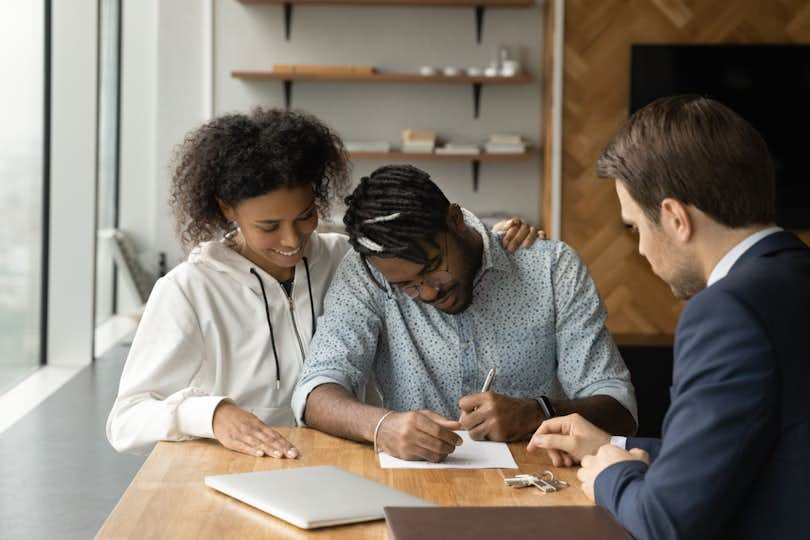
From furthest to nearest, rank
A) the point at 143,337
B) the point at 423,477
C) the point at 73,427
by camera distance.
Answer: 1. the point at 73,427
2. the point at 143,337
3. the point at 423,477

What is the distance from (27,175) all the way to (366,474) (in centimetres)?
387

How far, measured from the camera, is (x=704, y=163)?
1.32m

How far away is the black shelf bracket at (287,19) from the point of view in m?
6.03

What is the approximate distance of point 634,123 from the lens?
1.41 metres

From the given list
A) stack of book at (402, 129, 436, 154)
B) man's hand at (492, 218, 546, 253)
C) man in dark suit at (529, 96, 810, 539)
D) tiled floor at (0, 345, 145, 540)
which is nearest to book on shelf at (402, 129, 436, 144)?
stack of book at (402, 129, 436, 154)

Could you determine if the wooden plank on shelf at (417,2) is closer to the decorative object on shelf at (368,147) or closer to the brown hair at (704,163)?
the decorative object on shelf at (368,147)

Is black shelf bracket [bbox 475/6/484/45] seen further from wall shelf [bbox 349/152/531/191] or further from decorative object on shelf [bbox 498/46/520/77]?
wall shelf [bbox 349/152/531/191]

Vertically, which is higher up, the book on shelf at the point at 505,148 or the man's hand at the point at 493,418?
the book on shelf at the point at 505,148

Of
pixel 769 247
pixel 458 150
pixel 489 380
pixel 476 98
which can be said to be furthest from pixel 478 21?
pixel 769 247

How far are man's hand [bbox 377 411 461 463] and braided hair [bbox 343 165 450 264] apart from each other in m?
0.38

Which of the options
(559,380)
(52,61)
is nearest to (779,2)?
(52,61)

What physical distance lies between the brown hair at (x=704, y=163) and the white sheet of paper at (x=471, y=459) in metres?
0.61

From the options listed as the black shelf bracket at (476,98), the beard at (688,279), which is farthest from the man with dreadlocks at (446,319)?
the black shelf bracket at (476,98)

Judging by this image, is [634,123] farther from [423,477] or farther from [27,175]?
[27,175]
